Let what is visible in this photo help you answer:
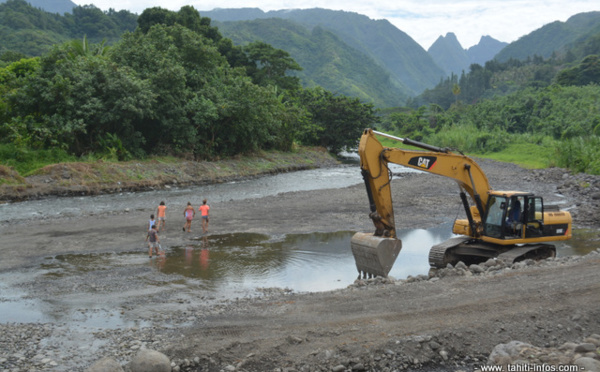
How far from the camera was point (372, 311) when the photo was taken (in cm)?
1042

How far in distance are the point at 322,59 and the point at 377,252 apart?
17731 centimetres

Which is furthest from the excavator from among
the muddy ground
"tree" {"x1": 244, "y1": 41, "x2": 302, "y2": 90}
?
"tree" {"x1": 244, "y1": 41, "x2": 302, "y2": 90}

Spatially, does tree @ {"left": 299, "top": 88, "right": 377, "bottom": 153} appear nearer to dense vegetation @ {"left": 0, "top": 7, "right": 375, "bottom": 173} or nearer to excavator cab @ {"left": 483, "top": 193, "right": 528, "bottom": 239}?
dense vegetation @ {"left": 0, "top": 7, "right": 375, "bottom": 173}

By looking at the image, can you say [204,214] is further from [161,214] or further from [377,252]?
[377,252]

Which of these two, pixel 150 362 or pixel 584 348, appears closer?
pixel 584 348

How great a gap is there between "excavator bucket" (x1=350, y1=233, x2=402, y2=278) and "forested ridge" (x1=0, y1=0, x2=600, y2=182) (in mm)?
25549

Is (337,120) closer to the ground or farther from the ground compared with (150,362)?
farther from the ground

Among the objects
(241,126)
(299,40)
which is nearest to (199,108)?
(241,126)

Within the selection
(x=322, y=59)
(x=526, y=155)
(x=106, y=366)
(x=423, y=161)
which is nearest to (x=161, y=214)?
(x=423, y=161)

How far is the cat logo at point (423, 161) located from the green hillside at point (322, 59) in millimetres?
151368

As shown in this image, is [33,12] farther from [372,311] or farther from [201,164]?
[372,311]

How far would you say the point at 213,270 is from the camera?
50.9ft

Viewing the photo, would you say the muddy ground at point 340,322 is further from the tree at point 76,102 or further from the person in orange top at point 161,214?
the tree at point 76,102

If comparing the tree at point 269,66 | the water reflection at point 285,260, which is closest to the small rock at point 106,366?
the water reflection at point 285,260
